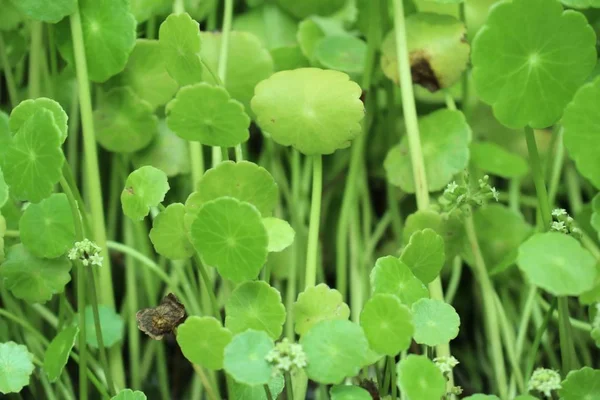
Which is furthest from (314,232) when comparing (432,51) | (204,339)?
(432,51)

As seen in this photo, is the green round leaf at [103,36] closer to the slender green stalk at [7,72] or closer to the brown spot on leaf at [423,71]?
the slender green stalk at [7,72]

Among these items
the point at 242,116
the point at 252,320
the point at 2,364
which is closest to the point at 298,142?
the point at 242,116

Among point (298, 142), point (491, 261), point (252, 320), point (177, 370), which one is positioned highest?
point (298, 142)

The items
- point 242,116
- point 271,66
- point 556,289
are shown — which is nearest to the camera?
point 556,289

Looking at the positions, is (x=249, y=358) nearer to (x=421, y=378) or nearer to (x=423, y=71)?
(x=421, y=378)

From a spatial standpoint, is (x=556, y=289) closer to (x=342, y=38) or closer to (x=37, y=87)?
(x=342, y=38)

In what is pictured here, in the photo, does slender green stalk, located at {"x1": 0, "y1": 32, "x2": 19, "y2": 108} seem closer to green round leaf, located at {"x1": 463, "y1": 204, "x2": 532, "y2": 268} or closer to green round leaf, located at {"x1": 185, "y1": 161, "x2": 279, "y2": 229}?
green round leaf, located at {"x1": 185, "y1": 161, "x2": 279, "y2": 229}

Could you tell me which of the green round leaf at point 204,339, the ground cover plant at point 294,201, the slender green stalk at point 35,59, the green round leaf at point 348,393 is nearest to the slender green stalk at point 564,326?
the ground cover plant at point 294,201
